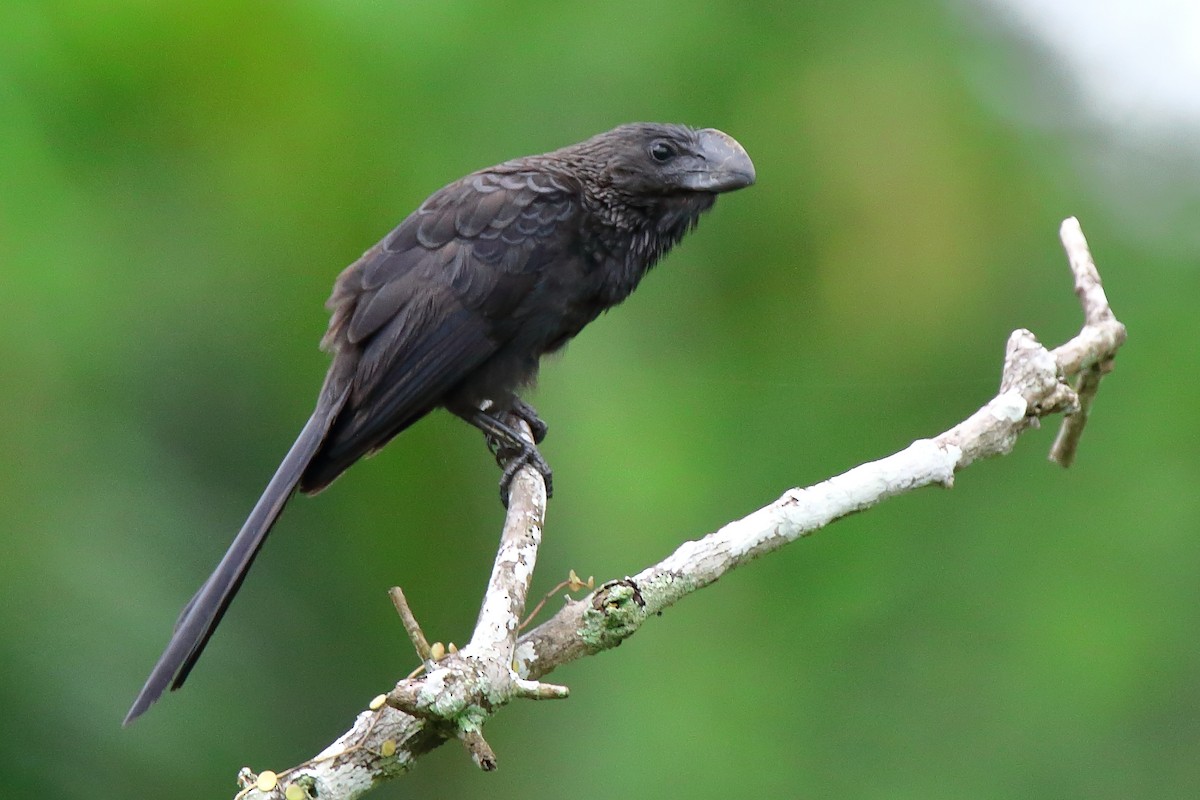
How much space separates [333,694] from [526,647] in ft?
7.34

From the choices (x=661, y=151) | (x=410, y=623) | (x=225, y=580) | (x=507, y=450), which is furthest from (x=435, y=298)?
(x=410, y=623)

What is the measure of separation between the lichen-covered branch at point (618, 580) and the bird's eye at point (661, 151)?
912mm

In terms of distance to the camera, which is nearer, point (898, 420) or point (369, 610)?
point (369, 610)

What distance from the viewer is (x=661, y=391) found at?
599 centimetres

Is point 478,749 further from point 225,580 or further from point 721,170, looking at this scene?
point 721,170

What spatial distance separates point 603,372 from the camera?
5.84 metres

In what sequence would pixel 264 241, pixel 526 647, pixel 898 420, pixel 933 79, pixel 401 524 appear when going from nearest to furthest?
1. pixel 526 647
2. pixel 401 524
3. pixel 264 241
4. pixel 898 420
5. pixel 933 79

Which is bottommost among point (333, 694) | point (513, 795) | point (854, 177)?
point (513, 795)

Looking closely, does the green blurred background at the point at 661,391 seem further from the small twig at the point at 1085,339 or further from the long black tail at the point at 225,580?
the small twig at the point at 1085,339

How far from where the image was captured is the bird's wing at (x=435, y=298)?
3129 millimetres

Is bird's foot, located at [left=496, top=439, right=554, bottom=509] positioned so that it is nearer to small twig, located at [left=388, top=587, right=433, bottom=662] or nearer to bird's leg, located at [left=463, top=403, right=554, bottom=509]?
bird's leg, located at [left=463, top=403, right=554, bottom=509]

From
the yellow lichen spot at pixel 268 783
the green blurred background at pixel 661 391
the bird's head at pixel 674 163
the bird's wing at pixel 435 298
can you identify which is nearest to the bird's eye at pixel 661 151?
the bird's head at pixel 674 163

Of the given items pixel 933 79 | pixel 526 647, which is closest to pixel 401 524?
pixel 526 647

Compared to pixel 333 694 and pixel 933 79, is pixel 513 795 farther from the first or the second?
pixel 933 79
